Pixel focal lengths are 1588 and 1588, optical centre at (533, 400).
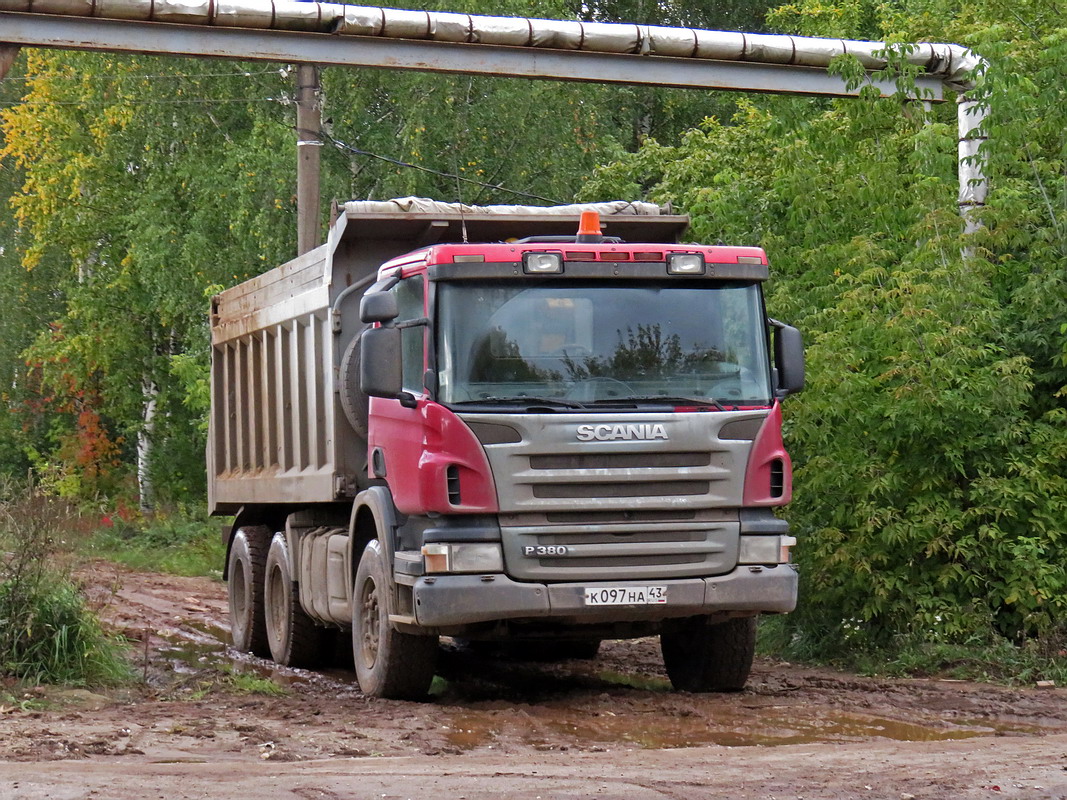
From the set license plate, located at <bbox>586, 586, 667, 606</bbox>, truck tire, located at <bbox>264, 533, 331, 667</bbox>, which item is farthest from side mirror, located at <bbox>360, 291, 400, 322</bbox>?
truck tire, located at <bbox>264, 533, 331, 667</bbox>

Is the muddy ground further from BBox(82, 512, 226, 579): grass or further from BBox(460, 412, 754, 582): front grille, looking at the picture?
BBox(82, 512, 226, 579): grass

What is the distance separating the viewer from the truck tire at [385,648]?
9.75m

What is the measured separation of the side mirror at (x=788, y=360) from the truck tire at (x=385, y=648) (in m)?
2.66

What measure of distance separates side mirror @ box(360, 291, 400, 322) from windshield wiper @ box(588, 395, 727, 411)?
1.28m

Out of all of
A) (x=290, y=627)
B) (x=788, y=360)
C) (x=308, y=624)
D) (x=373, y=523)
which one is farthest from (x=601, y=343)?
(x=290, y=627)

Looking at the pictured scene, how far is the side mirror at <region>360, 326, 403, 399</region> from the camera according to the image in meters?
9.20

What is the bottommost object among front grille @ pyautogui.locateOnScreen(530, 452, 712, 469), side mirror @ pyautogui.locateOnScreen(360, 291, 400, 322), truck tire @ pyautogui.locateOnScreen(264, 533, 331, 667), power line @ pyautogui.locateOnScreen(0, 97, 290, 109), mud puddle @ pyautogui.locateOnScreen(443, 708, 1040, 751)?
mud puddle @ pyautogui.locateOnScreen(443, 708, 1040, 751)

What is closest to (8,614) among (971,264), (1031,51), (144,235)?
(971,264)

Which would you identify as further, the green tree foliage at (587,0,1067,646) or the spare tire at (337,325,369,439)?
the green tree foliage at (587,0,1067,646)

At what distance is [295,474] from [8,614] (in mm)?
2654

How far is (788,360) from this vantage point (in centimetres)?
961

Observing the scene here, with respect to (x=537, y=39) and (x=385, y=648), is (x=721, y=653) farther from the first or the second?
(x=537, y=39)

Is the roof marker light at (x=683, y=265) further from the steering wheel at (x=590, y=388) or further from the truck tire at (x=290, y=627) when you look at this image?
the truck tire at (x=290, y=627)

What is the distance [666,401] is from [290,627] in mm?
4778
